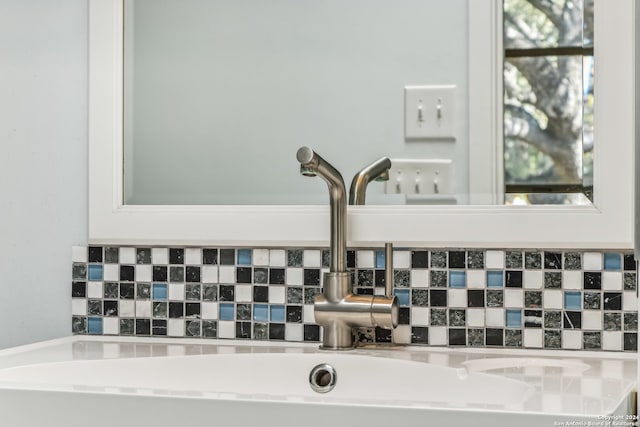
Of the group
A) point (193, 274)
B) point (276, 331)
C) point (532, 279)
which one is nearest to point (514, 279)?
point (532, 279)

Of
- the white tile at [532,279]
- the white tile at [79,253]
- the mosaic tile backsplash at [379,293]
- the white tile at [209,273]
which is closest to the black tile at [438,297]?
the mosaic tile backsplash at [379,293]

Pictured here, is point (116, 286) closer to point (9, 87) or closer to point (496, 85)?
point (9, 87)

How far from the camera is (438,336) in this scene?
4.08 ft

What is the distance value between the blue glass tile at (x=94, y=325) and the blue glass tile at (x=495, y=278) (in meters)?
0.61

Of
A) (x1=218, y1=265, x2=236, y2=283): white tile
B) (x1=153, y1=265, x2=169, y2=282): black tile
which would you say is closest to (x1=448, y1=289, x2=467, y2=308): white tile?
(x1=218, y1=265, x2=236, y2=283): white tile

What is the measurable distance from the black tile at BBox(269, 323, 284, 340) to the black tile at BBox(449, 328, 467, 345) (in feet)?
0.82

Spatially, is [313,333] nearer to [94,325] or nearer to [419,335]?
[419,335]

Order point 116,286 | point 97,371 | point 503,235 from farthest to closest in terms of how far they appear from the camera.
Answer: point 116,286, point 503,235, point 97,371

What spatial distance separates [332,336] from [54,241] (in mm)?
496

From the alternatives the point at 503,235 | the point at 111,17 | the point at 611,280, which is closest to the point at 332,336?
the point at 503,235

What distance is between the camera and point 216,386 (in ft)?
3.72

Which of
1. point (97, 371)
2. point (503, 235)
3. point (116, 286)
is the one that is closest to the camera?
point (97, 371)

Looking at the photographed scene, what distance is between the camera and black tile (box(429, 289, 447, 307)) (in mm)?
1243

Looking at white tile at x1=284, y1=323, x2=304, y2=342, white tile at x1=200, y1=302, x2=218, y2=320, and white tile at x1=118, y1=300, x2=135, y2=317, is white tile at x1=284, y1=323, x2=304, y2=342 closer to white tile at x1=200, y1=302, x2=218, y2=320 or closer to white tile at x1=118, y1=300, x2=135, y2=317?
white tile at x1=200, y1=302, x2=218, y2=320
